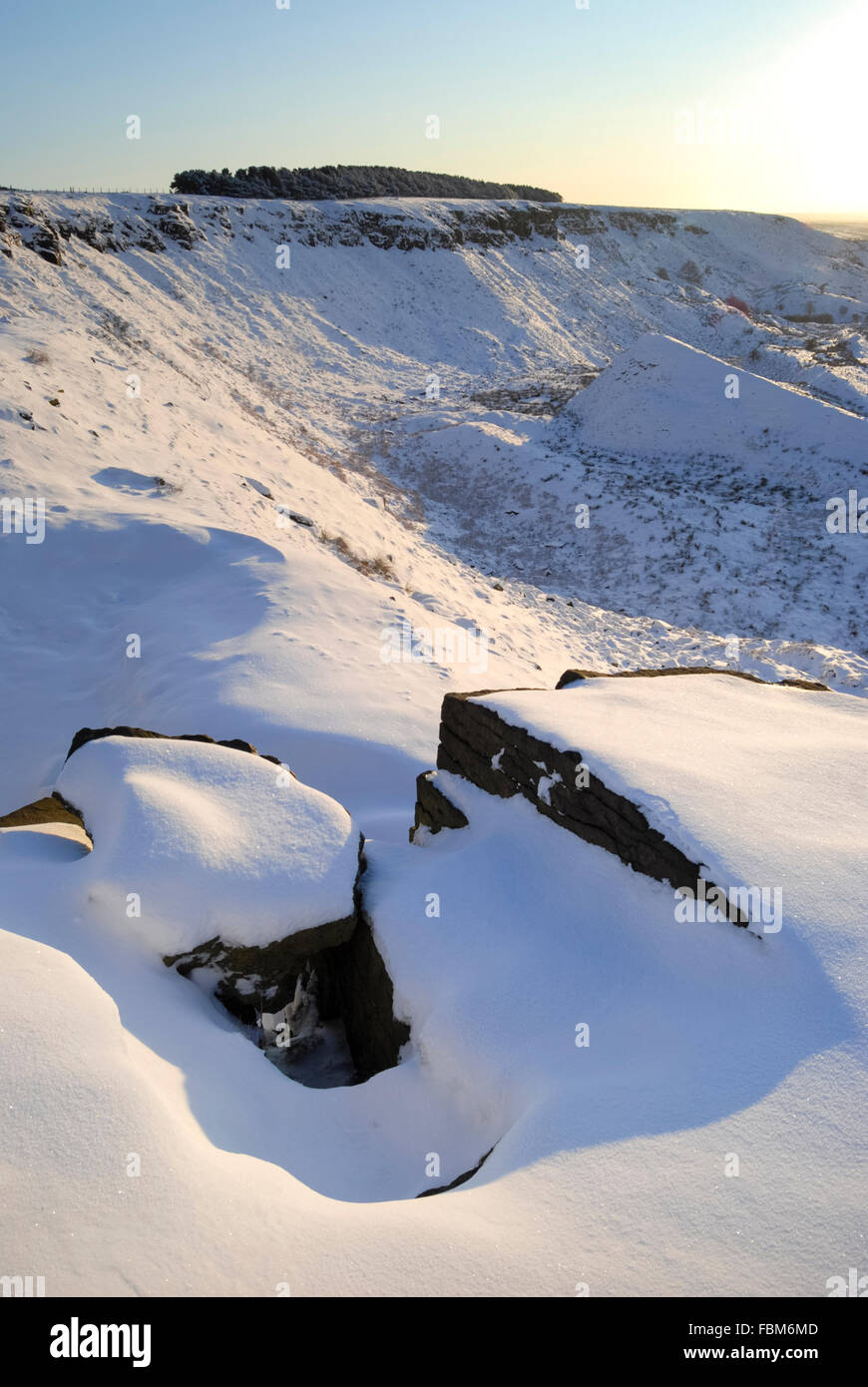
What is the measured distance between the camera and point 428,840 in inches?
253

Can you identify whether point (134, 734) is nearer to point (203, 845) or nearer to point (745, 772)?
point (203, 845)

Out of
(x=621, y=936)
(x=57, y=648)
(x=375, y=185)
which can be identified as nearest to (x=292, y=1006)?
(x=621, y=936)

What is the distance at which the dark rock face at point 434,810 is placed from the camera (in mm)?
6254

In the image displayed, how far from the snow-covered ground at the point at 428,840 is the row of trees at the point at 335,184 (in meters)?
28.4

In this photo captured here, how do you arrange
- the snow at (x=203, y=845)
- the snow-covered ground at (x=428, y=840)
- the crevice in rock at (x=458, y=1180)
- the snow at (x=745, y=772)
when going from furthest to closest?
1. the snow at (x=203, y=845)
2. the snow at (x=745, y=772)
3. the crevice in rock at (x=458, y=1180)
4. the snow-covered ground at (x=428, y=840)

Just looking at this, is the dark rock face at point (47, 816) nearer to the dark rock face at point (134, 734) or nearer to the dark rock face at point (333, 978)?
the dark rock face at point (134, 734)

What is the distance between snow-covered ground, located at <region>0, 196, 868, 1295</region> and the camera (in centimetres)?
288

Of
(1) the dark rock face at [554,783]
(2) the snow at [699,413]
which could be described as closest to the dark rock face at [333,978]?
(1) the dark rock face at [554,783]

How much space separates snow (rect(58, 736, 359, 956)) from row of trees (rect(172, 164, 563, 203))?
176 feet

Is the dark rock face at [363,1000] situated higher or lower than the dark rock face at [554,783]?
lower

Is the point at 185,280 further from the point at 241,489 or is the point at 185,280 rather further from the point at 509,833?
the point at 509,833

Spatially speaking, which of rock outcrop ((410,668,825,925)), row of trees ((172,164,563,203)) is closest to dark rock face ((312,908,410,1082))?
rock outcrop ((410,668,825,925))

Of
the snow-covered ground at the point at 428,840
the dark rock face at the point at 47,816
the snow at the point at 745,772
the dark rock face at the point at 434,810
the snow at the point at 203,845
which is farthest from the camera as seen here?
the dark rock face at the point at 434,810

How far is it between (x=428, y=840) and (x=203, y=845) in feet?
6.70
